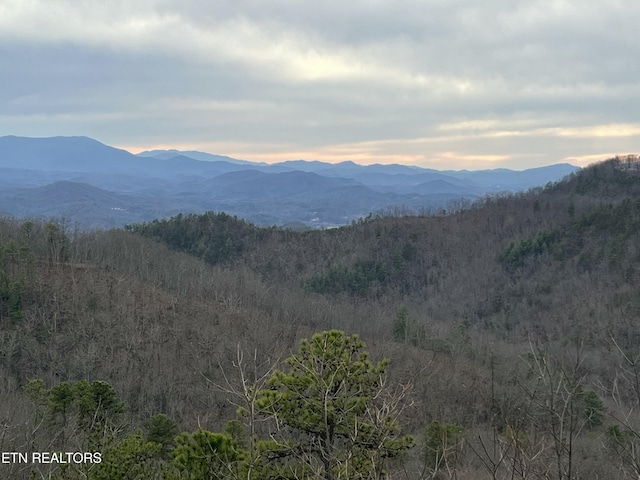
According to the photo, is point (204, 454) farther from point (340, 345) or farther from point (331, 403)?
point (340, 345)

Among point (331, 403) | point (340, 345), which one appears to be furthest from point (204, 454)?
point (340, 345)

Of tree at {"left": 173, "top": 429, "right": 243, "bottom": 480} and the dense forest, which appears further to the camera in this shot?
tree at {"left": 173, "top": 429, "right": 243, "bottom": 480}

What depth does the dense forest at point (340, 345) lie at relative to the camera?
7.22 m

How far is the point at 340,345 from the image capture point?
8055mm

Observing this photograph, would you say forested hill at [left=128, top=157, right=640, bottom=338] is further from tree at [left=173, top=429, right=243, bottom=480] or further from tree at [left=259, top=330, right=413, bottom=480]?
tree at [left=173, top=429, right=243, bottom=480]

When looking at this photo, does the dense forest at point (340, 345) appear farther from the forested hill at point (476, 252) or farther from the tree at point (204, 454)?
the forested hill at point (476, 252)

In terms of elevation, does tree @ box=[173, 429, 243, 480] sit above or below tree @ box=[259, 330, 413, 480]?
below

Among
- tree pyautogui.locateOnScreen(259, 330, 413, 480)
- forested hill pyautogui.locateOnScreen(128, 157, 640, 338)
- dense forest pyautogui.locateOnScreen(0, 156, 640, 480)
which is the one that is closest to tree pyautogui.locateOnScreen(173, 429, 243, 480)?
dense forest pyautogui.locateOnScreen(0, 156, 640, 480)

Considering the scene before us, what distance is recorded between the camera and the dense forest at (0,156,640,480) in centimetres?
722

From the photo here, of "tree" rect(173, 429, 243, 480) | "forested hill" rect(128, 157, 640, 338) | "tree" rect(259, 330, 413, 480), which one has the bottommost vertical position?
"forested hill" rect(128, 157, 640, 338)

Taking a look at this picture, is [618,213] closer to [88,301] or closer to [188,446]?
[88,301]

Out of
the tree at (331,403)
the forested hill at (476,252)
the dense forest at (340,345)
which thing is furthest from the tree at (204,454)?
the forested hill at (476,252)

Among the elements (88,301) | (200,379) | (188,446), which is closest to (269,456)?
(188,446)

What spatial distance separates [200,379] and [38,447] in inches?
903
